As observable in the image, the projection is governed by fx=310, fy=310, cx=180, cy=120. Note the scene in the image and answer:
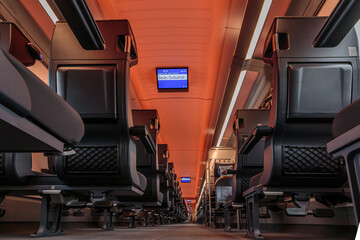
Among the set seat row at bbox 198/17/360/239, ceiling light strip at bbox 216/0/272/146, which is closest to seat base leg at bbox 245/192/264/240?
seat row at bbox 198/17/360/239

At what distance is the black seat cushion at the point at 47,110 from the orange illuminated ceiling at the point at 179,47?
3489 millimetres

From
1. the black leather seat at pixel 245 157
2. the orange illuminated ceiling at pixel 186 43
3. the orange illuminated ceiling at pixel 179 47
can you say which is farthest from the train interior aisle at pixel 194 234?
the orange illuminated ceiling at pixel 179 47

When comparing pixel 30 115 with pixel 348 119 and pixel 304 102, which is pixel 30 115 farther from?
pixel 304 102

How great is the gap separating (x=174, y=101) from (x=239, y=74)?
250 centimetres

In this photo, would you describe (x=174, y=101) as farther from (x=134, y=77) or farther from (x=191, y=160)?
(x=191, y=160)

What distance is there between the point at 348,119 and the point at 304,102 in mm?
1066

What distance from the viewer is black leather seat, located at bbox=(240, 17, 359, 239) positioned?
2.03 m

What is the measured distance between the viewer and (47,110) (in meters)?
0.87

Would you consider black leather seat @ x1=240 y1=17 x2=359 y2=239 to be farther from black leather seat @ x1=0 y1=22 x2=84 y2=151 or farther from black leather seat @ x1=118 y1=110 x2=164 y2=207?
black leather seat @ x1=118 y1=110 x2=164 y2=207

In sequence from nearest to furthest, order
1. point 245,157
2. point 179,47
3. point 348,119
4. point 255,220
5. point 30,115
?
point 30,115
point 348,119
point 255,220
point 245,157
point 179,47

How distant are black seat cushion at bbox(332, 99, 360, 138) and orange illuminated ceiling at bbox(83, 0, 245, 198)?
3.36m

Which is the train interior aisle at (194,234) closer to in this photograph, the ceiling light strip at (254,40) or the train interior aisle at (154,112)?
the train interior aisle at (154,112)

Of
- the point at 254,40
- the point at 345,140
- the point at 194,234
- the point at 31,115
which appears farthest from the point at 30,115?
the point at 254,40

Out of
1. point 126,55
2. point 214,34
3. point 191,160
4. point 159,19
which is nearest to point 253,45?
point 214,34
